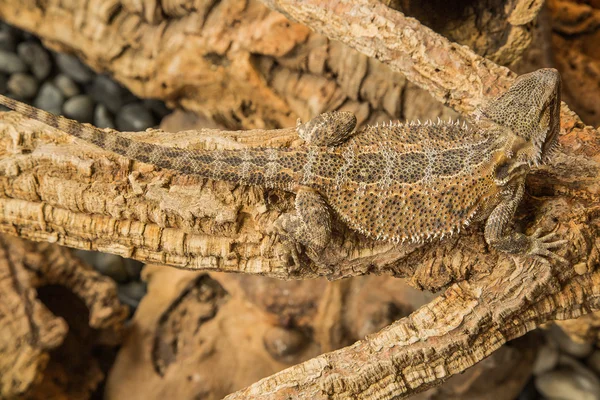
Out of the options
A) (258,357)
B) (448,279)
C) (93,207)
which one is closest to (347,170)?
(448,279)

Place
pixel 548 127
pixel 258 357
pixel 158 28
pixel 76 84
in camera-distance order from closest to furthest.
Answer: pixel 548 127 < pixel 258 357 < pixel 158 28 < pixel 76 84

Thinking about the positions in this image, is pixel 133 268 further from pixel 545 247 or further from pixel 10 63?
pixel 545 247

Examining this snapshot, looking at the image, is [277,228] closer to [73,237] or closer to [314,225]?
[314,225]

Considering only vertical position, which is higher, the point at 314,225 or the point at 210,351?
the point at 314,225

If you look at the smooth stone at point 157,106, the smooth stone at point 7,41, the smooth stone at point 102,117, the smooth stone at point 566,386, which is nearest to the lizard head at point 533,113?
the smooth stone at point 566,386

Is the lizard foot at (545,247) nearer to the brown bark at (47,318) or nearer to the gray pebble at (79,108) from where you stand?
the brown bark at (47,318)

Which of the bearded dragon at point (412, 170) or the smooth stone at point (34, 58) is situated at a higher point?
the bearded dragon at point (412, 170)
